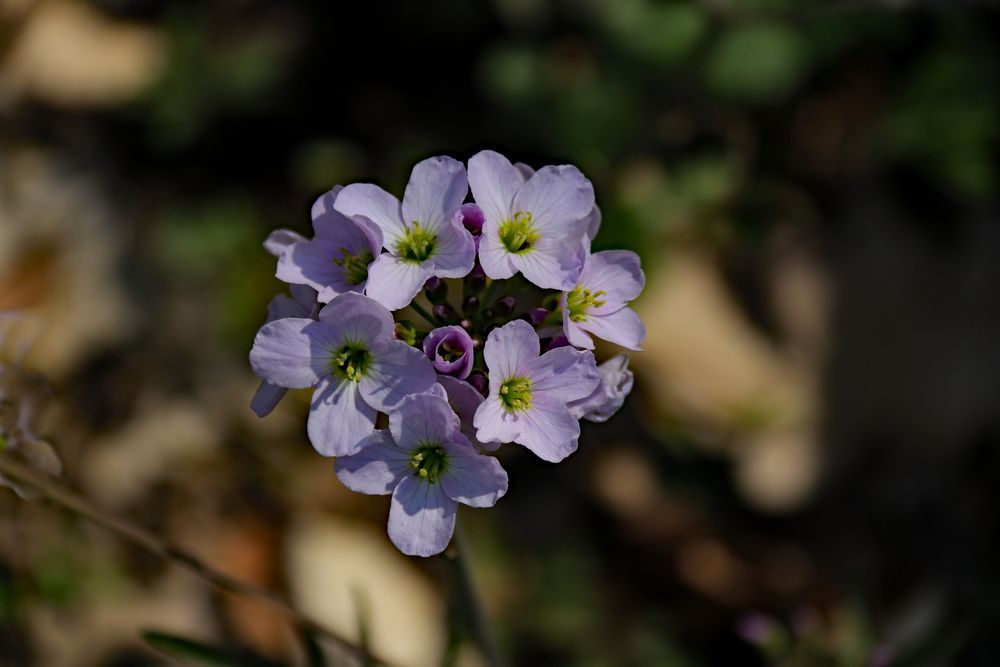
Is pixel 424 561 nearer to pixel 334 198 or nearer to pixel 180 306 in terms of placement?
pixel 180 306

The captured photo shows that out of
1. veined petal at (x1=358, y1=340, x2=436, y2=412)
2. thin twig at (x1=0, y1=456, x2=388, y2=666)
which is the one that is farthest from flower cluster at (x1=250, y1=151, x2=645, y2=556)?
thin twig at (x1=0, y1=456, x2=388, y2=666)

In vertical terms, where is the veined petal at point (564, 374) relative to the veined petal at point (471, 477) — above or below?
above

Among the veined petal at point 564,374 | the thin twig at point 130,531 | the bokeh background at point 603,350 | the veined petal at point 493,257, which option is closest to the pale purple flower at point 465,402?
the veined petal at point 564,374

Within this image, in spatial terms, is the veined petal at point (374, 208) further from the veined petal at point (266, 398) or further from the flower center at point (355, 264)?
the veined petal at point (266, 398)

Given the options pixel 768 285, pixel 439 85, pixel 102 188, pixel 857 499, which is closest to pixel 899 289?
pixel 768 285

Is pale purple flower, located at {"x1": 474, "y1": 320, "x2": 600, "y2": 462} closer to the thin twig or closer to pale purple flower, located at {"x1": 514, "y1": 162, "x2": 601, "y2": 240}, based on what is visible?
pale purple flower, located at {"x1": 514, "y1": 162, "x2": 601, "y2": 240}

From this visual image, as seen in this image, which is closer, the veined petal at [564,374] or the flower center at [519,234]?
the veined petal at [564,374]
